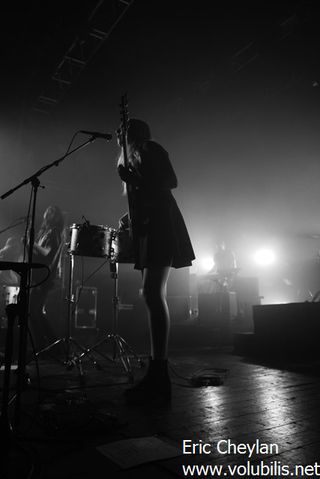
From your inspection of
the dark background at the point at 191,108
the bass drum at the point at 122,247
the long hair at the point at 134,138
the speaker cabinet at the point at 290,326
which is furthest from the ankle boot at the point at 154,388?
the dark background at the point at 191,108

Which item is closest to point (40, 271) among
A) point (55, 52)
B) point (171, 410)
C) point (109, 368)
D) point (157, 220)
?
point (109, 368)

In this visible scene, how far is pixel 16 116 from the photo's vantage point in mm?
7293

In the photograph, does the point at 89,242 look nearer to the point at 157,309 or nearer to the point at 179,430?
the point at 157,309

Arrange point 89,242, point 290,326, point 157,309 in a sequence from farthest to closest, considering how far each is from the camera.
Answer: point 290,326 < point 89,242 < point 157,309

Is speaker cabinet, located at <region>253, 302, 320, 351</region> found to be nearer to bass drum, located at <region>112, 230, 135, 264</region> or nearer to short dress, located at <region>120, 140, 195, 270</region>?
bass drum, located at <region>112, 230, 135, 264</region>

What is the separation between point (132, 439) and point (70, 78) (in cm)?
709

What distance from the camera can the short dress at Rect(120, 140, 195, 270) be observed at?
221 centimetres

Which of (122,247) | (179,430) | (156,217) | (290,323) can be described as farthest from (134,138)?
(290,323)

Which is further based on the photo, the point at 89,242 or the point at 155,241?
the point at 89,242

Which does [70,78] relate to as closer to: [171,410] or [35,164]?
[35,164]

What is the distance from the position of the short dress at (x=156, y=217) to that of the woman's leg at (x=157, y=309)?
68 mm

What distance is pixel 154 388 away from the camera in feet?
6.59

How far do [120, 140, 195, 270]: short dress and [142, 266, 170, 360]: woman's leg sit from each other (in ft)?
0.22

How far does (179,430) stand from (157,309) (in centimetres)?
81
